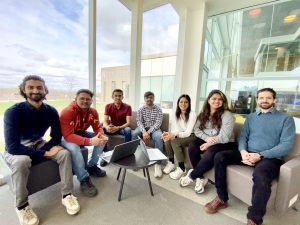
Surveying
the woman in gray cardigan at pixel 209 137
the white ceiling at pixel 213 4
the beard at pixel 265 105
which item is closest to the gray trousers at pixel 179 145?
the woman in gray cardigan at pixel 209 137

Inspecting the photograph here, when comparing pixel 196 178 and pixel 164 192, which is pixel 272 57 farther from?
pixel 164 192

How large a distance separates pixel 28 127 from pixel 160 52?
3.01 m

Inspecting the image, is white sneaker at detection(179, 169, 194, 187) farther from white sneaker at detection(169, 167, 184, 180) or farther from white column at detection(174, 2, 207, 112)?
white column at detection(174, 2, 207, 112)

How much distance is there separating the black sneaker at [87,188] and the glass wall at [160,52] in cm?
216

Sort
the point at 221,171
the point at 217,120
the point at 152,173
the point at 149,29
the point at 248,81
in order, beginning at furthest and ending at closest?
the point at 149,29 < the point at 248,81 < the point at 152,173 < the point at 217,120 < the point at 221,171

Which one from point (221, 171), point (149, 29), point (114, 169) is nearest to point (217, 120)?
point (221, 171)

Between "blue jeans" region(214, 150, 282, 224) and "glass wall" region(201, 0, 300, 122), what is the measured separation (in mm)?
2051

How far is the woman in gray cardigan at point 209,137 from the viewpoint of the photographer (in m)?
1.91

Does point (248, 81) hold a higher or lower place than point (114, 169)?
higher

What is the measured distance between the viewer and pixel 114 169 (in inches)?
95.3

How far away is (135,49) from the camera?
134 inches

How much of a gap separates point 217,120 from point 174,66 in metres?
2.00

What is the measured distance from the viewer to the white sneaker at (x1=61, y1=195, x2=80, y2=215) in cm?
155

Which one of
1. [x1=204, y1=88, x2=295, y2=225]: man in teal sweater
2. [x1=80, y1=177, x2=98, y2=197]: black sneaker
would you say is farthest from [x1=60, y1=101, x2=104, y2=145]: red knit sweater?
[x1=204, y1=88, x2=295, y2=225]: man in teal sweater
